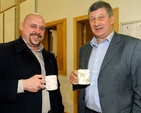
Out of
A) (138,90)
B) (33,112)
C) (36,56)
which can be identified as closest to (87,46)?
(36,56)

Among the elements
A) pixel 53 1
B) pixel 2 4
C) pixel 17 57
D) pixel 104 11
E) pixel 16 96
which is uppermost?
pixel 2 4

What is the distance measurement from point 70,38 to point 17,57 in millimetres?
1925

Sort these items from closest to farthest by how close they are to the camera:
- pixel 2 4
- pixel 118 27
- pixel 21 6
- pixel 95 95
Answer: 1. pixel 95 95
2. pixel 118 27
3. pixel 21 6
4. pixel 2 4

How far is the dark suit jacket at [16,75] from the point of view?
1450 millimetres

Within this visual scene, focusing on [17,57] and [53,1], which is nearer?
[17,57]

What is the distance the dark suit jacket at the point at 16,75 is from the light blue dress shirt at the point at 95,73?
40 cm

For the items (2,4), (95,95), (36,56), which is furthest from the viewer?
(2,4)

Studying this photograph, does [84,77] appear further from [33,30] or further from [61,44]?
[61,44]

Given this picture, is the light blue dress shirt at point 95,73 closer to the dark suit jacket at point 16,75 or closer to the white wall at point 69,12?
the dark suit jacket at point 16,75

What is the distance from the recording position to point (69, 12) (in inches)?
136

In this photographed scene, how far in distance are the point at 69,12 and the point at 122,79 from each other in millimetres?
2382

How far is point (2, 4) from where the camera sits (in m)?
5.50

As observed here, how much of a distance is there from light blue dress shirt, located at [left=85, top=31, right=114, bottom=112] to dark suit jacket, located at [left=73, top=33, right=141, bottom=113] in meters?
0.06

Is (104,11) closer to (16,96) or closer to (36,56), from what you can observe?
(36,56)
